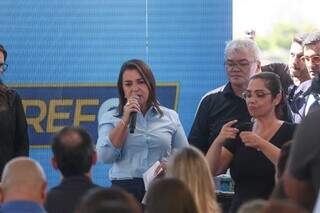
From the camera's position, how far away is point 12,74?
25.3 ft

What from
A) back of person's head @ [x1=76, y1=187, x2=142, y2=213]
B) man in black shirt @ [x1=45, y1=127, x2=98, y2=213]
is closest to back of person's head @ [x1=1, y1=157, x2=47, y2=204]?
man in black shirt @ [x1=45, y1=127, x2=98, y2=213]

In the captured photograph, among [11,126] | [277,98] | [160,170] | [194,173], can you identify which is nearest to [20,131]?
[11,126]

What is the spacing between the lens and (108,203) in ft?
10.2

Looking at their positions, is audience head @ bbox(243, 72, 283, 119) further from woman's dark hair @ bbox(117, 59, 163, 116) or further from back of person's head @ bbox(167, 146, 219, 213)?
back of person's head @ bbox(167, 146, 219, 213)

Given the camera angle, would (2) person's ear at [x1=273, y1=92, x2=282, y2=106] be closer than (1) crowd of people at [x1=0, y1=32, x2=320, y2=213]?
No

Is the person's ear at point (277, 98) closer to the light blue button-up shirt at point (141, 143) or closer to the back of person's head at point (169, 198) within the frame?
the light blue button-up shirt at point (141, 143)

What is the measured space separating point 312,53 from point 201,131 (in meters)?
1.01

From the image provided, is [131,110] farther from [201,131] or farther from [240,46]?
[240,46]

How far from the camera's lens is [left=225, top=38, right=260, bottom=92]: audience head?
6895 millimetres

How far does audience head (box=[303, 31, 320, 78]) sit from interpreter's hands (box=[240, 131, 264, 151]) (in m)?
1.10

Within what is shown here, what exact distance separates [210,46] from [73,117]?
3.94 feet

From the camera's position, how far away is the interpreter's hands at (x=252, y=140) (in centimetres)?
610

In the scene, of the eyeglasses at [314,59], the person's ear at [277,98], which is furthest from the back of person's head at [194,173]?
the eyeglasses at [314,59]

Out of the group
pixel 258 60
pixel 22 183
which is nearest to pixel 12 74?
pixel 258 60
